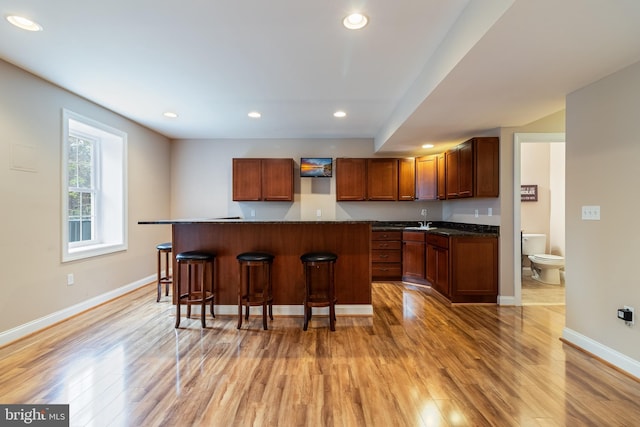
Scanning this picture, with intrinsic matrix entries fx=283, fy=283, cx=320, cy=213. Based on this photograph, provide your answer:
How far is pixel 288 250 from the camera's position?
A: 3361mm

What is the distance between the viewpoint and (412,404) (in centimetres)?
182

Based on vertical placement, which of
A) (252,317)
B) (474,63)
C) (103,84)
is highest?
(103,84)

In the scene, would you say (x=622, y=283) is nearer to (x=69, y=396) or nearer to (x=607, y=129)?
(x=607, y=129)

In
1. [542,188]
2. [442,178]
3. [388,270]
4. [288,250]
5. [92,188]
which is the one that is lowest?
[388,270]

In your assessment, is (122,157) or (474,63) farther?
(122,157)

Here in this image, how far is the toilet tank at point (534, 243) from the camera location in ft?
16.4

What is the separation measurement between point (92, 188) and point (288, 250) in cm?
297

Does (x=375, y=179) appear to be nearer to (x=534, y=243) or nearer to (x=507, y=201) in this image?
(x=507, y=201)

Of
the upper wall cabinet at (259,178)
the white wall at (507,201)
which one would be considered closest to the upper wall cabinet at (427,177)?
the white wall at (507,201)

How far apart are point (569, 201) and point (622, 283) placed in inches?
31.9

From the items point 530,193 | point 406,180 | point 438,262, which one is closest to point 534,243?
point 530,193

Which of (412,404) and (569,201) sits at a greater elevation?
(569,201)

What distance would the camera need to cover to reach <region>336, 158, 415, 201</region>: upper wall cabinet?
526 centimetres

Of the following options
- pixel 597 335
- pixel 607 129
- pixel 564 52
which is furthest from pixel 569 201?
pixel 564 52
